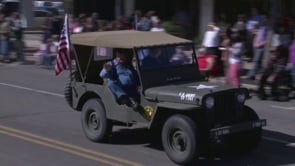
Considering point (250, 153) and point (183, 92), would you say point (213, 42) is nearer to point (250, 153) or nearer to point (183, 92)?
point (250, 153)

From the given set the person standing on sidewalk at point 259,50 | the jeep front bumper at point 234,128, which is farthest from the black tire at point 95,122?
the person standing on sidewalk at point 259,50

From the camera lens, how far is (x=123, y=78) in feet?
33.3

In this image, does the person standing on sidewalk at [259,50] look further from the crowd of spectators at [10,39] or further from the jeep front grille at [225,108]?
the crowd of spectators at [10,39]

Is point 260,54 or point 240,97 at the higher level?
point 240,97

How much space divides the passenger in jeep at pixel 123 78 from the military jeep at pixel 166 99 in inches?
5.3

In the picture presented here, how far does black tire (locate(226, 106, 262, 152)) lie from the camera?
9773 mm

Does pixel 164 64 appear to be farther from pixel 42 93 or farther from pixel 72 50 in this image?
pixel 42 93

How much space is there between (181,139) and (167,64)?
4.94ft

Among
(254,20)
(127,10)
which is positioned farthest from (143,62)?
(127,10)

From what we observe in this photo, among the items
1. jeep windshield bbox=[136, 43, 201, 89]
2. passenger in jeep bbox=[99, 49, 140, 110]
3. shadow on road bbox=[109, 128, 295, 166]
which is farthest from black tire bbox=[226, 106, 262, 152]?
passenger in jeep bbox=[99, 49, 140, 110]

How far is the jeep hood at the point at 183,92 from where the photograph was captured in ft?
30.1

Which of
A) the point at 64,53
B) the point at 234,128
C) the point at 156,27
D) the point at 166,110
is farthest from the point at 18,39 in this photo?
the point at 234,128

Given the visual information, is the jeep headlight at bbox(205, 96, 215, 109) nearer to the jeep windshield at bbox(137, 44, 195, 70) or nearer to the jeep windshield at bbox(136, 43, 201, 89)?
the jeep windshield at bbox(136, 43, 201, 89)

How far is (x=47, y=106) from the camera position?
14.4m
